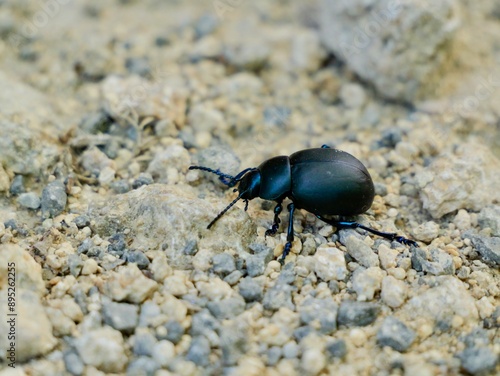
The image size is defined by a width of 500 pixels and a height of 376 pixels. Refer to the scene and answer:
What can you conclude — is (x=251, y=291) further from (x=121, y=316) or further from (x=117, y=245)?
(x=117, y=245)

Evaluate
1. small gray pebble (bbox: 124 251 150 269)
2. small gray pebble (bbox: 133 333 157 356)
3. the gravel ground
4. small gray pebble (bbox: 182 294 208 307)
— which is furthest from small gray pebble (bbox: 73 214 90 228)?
small gray pebble (bbox: 133 333 157 356)

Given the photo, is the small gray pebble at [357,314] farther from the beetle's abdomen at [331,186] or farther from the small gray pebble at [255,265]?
the beetle's abdomen at [331,186]

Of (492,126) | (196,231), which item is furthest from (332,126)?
(196,231)

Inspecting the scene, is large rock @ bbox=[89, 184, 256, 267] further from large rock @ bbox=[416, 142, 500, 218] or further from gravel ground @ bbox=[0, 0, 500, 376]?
large rock @ bbox=[416, 142, 500, 218]

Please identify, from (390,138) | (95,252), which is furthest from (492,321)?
(95,252)

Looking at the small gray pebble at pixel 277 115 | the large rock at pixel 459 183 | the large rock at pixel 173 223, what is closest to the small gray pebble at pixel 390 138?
the large rock at pixel 459 183

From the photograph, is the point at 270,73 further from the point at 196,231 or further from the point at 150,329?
the point at 150,329
